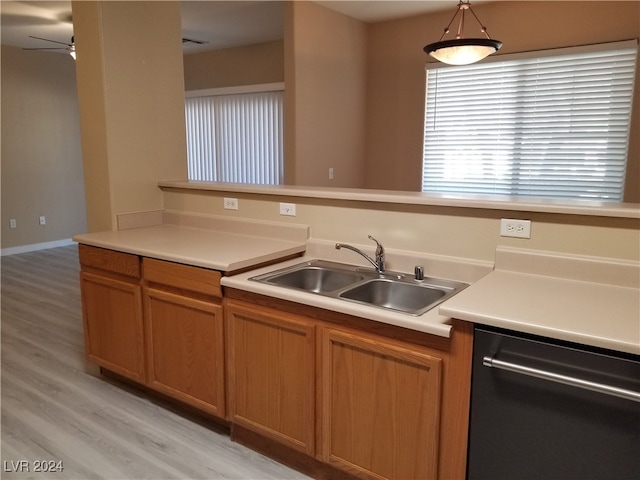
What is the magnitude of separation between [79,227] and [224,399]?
226 inches

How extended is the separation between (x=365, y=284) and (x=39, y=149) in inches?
235

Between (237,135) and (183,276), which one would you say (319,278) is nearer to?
(183,276)

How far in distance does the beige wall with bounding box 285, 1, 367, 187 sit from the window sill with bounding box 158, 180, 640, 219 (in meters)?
1.51

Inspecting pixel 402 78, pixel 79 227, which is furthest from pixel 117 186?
pixel 79 227

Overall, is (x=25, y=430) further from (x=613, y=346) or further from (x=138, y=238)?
(x=613, y=346)

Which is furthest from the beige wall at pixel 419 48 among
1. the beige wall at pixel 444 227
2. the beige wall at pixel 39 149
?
the beige wall at pixel 39 149

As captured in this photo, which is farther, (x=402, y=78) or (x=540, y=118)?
(x=402, y=78)

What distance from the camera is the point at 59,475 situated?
2.04 meters

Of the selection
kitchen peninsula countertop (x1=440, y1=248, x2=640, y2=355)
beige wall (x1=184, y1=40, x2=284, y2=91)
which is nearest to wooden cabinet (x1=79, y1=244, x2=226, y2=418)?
kitchen peninsula countertop (x1=440, y1=248, x2=640, y2=355)

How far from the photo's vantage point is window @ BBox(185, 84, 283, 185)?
5750 mm

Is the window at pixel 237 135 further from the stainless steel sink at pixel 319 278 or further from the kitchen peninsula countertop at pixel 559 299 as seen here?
the kitchen peninsula countertop at pixel 559 299

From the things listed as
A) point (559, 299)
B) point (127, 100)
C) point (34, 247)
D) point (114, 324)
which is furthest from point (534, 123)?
point (34, 247)

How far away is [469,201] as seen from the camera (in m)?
2.02

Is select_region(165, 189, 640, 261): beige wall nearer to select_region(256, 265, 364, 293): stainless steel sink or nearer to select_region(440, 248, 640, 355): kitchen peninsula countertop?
select_region(440, 248, 640, 355): kitchen peninsula countertop
